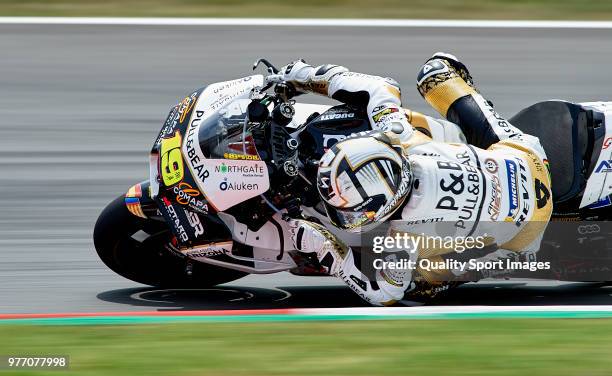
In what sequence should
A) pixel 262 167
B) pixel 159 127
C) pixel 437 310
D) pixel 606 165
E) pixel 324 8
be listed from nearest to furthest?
pixel 437 310
pixel 262 167
pixel 606 165
pixel 159 127
pixel 324 8

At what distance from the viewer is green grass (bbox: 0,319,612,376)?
4.92m

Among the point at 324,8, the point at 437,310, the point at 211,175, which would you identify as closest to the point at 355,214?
the point at 437,310

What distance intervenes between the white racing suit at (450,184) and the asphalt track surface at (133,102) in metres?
0.64

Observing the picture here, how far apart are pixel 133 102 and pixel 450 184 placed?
470cm

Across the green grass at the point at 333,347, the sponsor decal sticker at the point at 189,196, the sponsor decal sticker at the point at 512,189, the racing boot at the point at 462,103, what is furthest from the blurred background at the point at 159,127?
the racing boot at the point at 462,103

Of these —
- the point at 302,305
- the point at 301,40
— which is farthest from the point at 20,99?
the point at 302,305

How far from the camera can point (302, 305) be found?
6656 mm

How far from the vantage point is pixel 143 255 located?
672 centimetres

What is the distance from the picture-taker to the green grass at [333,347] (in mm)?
4922

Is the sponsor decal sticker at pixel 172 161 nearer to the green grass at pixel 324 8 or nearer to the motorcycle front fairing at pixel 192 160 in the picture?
the motorcycle front fairing at pixel 192 160

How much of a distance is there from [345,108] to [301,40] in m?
4.88

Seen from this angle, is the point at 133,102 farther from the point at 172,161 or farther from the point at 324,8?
the point at 172,161

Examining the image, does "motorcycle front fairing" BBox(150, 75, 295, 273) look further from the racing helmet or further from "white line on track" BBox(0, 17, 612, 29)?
"white line on track" BBox(0, 17, 612, 29)

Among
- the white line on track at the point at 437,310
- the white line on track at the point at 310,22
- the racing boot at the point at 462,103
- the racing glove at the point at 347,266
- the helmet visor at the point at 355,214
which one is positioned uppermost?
the white line on track at the point at 310,22
